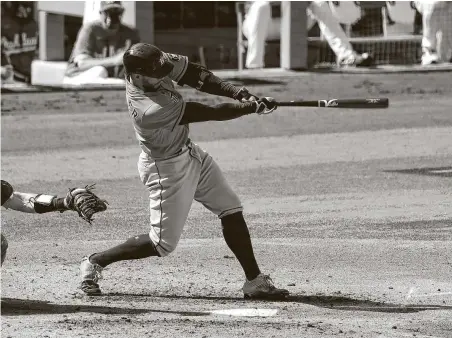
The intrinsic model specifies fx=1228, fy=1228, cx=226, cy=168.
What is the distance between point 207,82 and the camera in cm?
736

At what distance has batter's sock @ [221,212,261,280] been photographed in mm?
7422

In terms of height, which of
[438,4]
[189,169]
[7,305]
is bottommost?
[7,305]

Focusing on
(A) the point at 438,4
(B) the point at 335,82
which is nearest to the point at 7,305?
(B) the point at 335,82

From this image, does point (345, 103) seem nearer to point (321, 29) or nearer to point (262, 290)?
point (262, 290)

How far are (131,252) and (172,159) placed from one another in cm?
65

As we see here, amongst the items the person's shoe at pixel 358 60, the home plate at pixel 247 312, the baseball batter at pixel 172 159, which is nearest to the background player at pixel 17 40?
the person's shoe at pixel 358 60

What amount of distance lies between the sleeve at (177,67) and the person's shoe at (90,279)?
4.08 feet

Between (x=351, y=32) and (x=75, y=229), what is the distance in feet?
36.3

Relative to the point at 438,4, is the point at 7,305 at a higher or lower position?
lower

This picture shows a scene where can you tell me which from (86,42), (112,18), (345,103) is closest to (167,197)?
(345,103)

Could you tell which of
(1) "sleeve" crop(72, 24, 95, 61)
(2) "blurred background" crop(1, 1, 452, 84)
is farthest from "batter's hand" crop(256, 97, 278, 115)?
(2) "blurred background" crop(1, 1, 452, 84)

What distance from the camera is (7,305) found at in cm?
721

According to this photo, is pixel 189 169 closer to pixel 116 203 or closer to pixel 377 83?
pixel 116 203

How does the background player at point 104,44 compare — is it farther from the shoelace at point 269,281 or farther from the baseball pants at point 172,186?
the shoelace at point 269,281
